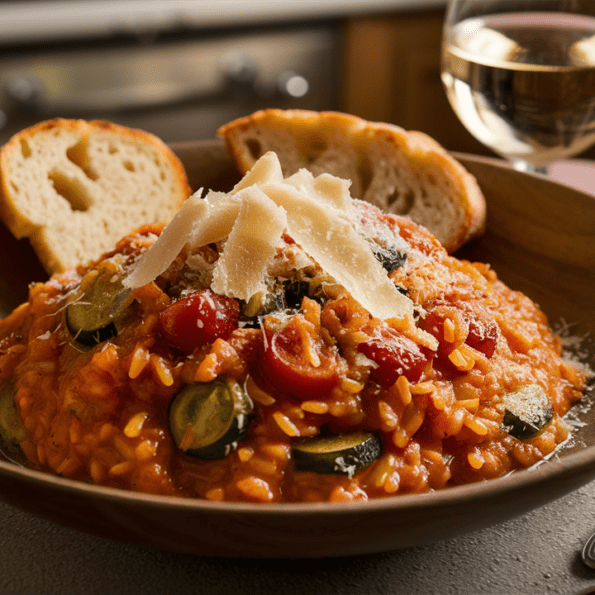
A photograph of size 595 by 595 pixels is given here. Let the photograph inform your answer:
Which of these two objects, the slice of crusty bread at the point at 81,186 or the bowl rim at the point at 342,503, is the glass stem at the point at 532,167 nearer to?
the slice of crusty bread at the point at 81,186

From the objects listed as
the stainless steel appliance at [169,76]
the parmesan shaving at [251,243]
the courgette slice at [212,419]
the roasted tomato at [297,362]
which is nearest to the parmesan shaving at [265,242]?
the parmesan shaving at [251,243]

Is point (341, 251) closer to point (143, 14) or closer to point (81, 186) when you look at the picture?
point (81, 186)

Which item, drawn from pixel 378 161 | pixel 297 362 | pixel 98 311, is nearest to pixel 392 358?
pixel 297 362

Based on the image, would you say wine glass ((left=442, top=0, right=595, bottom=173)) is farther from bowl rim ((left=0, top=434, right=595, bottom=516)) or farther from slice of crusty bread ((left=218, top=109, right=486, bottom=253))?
bowl rim ((left=0, top=434, right=595, bottom=516))

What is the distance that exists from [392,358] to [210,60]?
463 cm

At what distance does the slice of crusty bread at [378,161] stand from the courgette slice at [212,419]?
4.58 ft

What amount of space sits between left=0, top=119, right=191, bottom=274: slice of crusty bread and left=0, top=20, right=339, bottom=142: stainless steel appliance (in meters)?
2.71

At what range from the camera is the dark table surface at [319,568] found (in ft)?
5.13

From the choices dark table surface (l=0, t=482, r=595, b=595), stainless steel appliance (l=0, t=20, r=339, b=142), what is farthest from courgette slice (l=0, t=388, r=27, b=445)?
stainless steel appliance (l=0, t=20, r=339, b=142)

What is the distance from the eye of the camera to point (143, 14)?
5414 millimetres

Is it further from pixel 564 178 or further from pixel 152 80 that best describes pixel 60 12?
pixel 564 178

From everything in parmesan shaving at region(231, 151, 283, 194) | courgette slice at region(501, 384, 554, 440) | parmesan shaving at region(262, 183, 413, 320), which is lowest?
courgette slice at region(501, 384, 554, 440)

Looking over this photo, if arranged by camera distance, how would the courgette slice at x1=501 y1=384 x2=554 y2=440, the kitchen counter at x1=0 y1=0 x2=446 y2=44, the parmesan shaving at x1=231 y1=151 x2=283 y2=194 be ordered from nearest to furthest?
the courgette slice at x1=501 y1=384 x2=554 y2=440, the parmesan shaving at x1=231 y1=151 x2=283 y2=194, the kitchen counter at x1=0 y1=0 x2=446 y2=44

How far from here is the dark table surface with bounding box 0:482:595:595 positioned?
1562 mm
